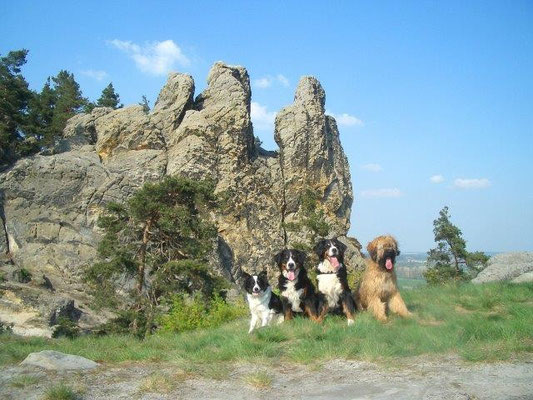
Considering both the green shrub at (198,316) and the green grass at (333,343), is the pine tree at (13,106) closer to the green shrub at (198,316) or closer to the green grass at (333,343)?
the green shrub at (198,316)

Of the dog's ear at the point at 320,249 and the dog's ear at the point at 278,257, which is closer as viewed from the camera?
the dog's ear at the point at 320,249

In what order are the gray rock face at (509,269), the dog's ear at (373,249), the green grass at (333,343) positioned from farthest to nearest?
the gray rock face at (509,269) → the dog's ear at (373,249) → the green grass at (333,343)

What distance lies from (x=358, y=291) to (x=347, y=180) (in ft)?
174

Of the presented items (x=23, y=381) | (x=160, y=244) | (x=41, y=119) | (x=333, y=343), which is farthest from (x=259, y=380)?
(x=41, y=119)

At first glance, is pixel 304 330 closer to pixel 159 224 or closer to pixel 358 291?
pixel 358 291

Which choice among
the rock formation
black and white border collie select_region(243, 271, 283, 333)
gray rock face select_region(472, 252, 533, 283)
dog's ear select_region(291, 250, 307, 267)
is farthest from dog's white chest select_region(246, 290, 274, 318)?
the rock formation

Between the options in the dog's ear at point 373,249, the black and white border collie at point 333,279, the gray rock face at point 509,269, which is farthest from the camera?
the gray rock face at point 509,269

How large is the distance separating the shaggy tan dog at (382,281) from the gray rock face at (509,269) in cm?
734

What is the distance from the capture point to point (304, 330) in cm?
845

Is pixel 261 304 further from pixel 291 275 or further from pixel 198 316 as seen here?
pixel 198 316

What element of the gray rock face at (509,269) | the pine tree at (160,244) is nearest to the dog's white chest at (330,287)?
the gray rock face at (509,269)

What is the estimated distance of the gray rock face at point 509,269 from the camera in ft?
53.2

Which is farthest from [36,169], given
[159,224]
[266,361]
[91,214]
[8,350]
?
[266,361]

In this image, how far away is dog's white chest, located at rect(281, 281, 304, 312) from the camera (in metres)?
9.95
